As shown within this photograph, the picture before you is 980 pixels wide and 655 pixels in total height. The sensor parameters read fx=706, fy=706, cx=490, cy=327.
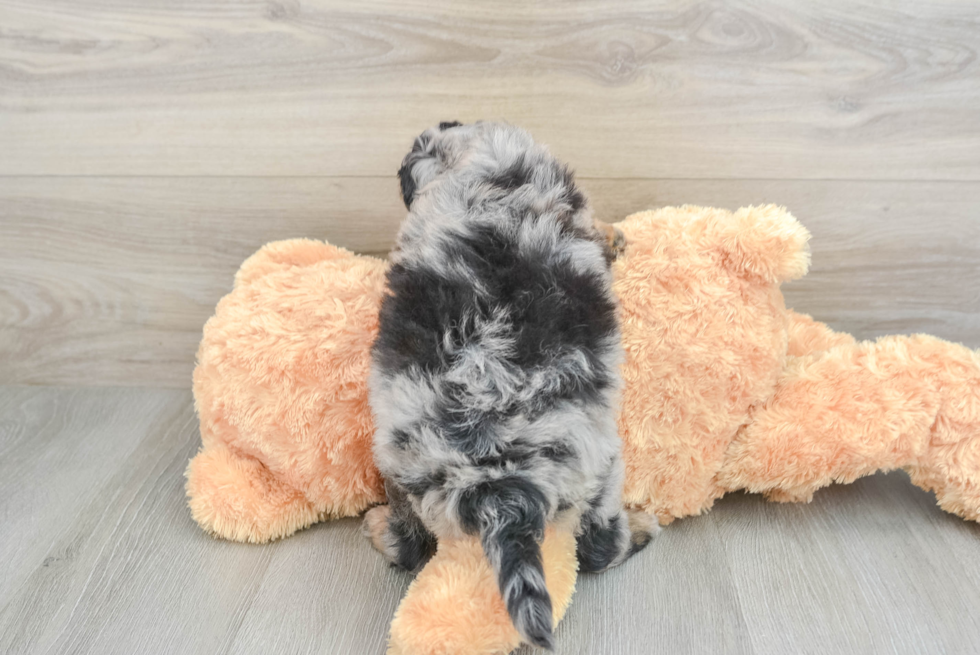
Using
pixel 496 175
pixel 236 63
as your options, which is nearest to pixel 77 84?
pixel 236 63

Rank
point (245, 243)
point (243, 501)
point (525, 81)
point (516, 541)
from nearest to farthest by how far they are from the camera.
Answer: point (516, 541) → point (243, 501) → point (525, 81) → point (245, 243)

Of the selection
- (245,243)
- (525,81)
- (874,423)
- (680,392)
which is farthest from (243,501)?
(874,423)

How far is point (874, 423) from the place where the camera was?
106 centimetres

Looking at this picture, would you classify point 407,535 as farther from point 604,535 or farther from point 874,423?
point 874,423

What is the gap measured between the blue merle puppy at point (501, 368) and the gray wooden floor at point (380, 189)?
21cm

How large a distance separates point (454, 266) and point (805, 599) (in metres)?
0.68

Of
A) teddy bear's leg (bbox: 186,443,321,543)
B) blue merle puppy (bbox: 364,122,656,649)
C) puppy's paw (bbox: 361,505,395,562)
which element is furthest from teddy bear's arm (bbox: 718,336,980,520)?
teddy bear's leg (bbox: 186,443,321,543)

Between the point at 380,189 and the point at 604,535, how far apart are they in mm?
762

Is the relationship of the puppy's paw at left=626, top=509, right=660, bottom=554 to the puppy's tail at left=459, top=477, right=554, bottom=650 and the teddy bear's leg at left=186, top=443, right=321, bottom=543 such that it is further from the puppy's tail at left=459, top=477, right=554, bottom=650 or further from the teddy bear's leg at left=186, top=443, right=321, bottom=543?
the teddy bear's leg at left=186, top=443, right=321, bottom=543

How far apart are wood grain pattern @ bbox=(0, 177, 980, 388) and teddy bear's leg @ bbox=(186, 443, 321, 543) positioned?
46 centimetres

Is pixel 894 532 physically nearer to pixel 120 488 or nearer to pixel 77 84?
pixel 120 488

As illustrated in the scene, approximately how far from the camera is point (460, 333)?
912mm

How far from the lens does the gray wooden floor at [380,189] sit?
1.04m

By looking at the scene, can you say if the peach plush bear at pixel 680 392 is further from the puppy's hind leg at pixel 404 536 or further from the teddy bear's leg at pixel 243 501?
the puppy's hind leg at pixel 404 536
